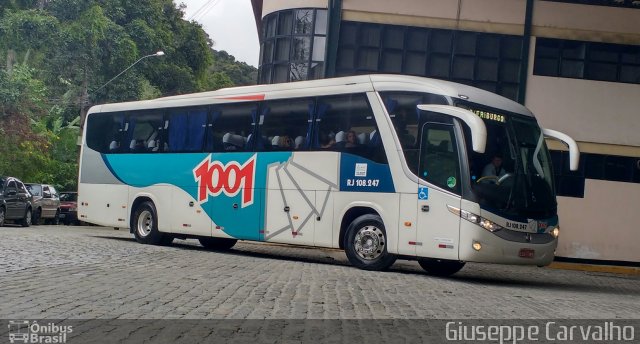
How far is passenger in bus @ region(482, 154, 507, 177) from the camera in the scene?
16125mm

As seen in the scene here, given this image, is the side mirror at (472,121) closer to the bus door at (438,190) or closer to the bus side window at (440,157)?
the bus door at (438,190)

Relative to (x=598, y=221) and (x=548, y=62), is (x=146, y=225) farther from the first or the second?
(x=598, y=221)

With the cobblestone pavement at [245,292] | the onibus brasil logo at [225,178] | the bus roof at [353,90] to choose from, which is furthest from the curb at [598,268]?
the bus roof at [353,90]

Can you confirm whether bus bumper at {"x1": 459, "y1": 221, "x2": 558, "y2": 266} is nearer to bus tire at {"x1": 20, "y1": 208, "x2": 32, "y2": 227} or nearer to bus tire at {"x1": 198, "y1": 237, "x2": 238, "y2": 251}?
bus tire at {"x1": 198, "y1": 237, "x2": 238, "y2": 251}

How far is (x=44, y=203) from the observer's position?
38.4m

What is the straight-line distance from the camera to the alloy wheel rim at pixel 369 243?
56.6ft

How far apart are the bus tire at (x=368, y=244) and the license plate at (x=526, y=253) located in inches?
90.3

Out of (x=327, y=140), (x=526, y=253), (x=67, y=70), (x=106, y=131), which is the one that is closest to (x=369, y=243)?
(x=327, y=140)

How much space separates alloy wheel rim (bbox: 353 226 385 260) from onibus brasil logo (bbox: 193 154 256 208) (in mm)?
3355

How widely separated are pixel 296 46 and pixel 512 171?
15558mm

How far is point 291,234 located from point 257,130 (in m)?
2.37

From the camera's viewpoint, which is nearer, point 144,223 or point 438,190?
point 438,190

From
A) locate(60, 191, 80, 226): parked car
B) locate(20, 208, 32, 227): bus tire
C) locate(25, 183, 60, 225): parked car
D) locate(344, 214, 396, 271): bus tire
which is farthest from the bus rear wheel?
locate(60, 191, 80, 226): parked car

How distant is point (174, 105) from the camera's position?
22.3 m
